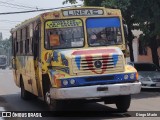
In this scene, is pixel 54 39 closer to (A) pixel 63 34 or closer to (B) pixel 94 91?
(A) pixel 63 34

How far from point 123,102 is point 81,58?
83.3 inches

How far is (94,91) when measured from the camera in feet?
35.9

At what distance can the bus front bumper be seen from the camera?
35.4ft

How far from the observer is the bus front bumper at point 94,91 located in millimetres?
10789

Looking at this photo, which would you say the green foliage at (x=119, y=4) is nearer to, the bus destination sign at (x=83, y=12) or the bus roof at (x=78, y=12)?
the bus roof at (x=78, y=12)

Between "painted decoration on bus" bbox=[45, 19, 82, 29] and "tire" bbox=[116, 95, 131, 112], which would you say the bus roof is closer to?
"painted decoration on bus" bbox=[45, 19, 82, 29]

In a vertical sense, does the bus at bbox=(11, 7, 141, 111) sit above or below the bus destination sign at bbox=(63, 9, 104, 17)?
below

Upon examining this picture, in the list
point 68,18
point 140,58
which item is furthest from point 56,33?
point 140,58

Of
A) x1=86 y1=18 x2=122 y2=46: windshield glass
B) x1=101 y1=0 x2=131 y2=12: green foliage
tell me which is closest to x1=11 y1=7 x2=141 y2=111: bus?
x1=86 y1=18 x2=122 y2=46: windshield glass

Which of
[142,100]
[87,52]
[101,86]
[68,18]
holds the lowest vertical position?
[142,100]

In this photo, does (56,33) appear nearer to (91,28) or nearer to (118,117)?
(91,28)

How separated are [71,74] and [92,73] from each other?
558 millimetres

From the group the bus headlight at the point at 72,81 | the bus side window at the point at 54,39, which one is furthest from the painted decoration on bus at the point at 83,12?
the bus headlight at the point at 72,81

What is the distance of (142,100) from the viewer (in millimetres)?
16047
